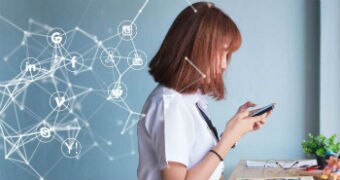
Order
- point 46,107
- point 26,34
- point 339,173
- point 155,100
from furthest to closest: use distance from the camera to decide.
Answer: point 46,107 < point 26,34 < point 339,173 < point 155,100

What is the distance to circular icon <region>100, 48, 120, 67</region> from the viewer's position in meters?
2.21

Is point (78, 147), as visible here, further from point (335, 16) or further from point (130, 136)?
point (335, 16)

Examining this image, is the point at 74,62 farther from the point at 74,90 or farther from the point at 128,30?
the point at 128,30

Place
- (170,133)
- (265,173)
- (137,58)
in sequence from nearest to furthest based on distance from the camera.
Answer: (170,133)
(265,173)
(137,58)

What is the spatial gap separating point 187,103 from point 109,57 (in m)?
1.20

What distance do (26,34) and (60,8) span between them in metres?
0.26

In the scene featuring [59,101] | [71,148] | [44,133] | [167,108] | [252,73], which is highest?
[167,108]

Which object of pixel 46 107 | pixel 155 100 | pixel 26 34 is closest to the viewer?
pixel 155 100

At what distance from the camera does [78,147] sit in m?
2.22

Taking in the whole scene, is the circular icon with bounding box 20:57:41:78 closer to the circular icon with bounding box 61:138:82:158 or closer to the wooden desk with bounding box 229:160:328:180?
the circular icon with bounding box 61:138:82:158

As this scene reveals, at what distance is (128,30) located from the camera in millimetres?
2357

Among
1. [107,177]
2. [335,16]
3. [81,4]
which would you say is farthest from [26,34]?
[335,16]

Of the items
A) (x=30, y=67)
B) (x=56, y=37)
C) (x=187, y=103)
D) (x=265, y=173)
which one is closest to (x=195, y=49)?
(x=187, y=103)

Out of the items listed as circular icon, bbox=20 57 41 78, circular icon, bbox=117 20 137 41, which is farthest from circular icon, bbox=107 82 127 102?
circular icon, bbox=20 57 41 78
